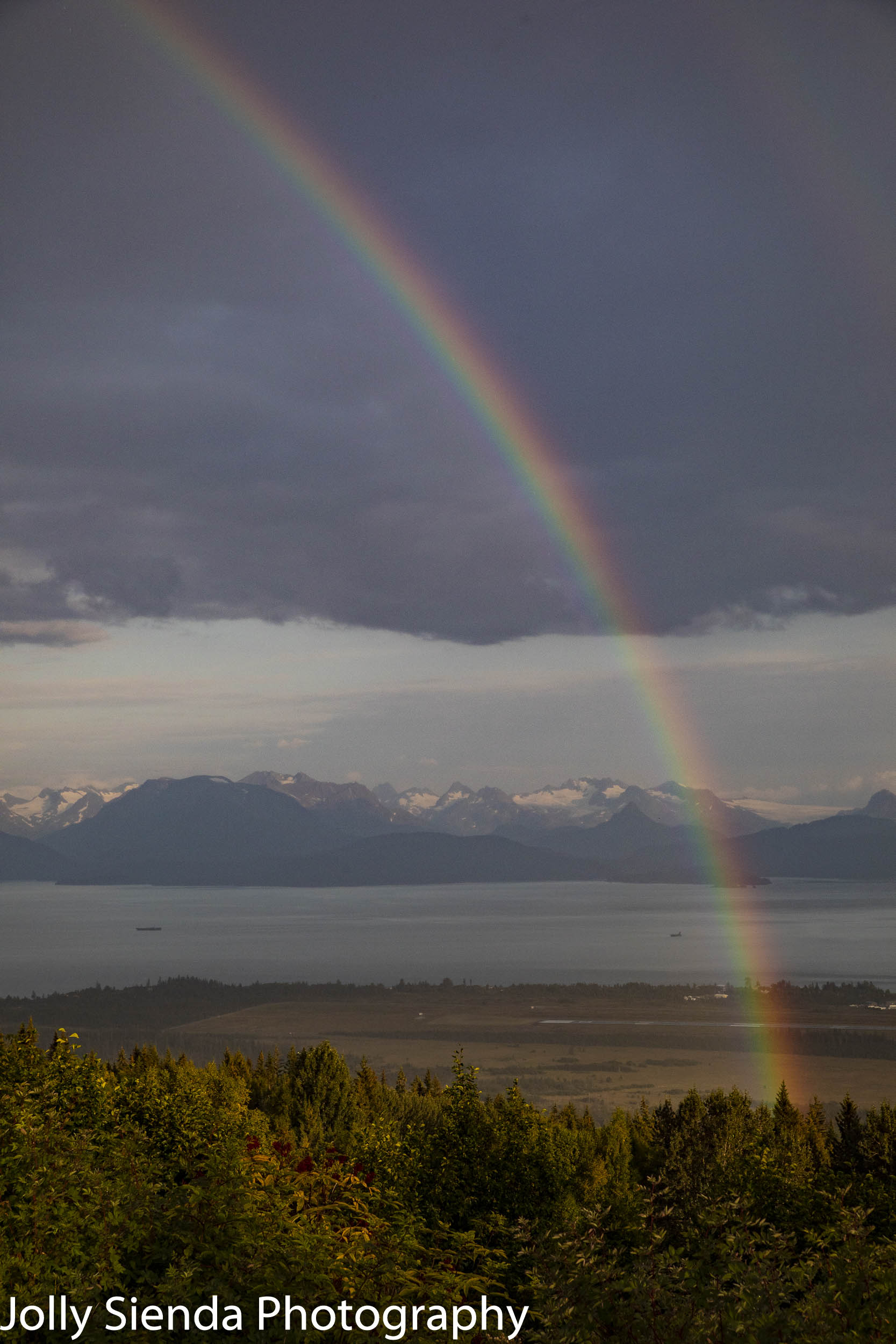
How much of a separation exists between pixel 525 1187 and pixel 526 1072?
3771 inches

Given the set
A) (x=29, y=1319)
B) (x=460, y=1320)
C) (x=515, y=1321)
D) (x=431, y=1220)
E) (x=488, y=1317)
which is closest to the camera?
(x=29, y=1319)

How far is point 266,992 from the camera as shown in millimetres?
179875

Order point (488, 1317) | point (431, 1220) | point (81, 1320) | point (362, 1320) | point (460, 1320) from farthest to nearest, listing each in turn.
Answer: point (431, 1220) < point (488, 1317) < point (460, 1320) < point (81, 1320) < point (362, 1320)

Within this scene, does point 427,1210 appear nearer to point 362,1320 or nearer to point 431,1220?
point 431,1220

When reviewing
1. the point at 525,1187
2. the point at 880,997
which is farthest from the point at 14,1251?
the point at 880,997

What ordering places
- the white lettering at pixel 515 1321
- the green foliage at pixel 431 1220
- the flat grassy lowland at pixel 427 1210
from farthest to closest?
the white lettering at pixel 515 1321 → the flat grassy lowland at pixel 427 1210 → the green foliage at pixel 431 1220

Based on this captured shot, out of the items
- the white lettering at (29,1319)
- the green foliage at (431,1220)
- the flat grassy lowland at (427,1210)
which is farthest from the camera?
the white lettering at (29,1319)

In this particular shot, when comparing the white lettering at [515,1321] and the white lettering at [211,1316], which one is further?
the white lettering at [515,1321]

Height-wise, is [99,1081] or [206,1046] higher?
[99,1081]

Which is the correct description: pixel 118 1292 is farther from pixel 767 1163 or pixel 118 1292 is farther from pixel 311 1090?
pixel 311 1090

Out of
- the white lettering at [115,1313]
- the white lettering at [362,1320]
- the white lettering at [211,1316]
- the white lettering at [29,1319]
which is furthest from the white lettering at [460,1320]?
the white lettering at [29,1319]

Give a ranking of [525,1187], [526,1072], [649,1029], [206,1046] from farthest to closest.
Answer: [649,1029], [206,1046], [526,1072], [525,1187]

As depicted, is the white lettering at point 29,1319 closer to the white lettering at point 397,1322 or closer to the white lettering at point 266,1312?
the white lettering at point 266,1312

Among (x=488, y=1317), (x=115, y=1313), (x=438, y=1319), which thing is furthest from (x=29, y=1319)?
(x=488, y=1317)
